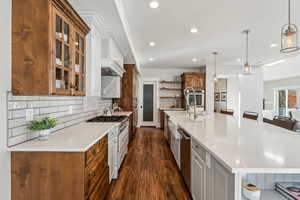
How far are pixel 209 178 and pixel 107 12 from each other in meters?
2.36

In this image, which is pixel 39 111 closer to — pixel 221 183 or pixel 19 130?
pixel 19 130

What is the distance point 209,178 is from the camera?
1512 mm

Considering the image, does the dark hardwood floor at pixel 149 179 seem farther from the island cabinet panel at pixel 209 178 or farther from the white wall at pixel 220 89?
the white wall at pixel 220 89

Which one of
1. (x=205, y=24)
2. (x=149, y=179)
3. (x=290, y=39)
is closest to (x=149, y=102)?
(x=205, y=24)

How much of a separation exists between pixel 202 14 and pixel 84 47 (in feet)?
6.77

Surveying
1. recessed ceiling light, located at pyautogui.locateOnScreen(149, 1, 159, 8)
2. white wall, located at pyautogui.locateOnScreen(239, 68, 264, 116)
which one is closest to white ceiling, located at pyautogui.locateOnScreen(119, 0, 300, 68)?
recessed ceiling light, located at pyautogui.locateOnScreen(149, 1, 159, 8)

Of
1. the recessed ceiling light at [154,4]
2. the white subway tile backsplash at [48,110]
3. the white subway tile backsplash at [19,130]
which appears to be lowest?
the white subway tile backsplash at [19,130]

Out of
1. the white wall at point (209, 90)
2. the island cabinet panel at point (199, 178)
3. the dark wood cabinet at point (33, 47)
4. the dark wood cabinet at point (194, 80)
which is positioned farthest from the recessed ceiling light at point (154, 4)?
the white wall at point (209, 90)

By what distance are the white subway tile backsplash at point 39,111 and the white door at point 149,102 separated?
5.38 metres

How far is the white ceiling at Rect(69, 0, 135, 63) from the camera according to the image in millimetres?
2186

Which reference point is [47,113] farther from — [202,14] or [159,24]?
[202,14]

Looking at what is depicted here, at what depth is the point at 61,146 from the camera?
1415 mm

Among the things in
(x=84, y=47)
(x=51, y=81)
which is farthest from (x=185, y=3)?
(x=51, y=81)

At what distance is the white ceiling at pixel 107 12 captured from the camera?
2186mm
